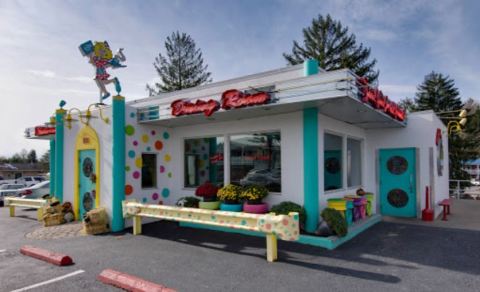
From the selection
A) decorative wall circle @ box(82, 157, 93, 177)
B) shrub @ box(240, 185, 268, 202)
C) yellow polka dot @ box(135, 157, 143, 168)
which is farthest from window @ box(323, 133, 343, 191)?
decorative wall circle @ box(82, 157, 93, 177)

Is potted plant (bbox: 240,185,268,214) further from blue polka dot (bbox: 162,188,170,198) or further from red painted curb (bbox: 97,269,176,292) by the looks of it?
red painted curb (bbox: 97,269,176,292)

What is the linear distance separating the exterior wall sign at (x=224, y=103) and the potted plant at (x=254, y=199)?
7.03 feet

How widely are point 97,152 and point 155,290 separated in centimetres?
584

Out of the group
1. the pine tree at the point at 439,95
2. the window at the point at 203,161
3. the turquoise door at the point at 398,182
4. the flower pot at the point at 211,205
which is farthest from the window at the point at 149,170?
the pine tree at the point at 439,95

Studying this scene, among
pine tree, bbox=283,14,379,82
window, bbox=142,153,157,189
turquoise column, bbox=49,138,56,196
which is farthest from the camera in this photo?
pine tree, bbox=283,14,379,82

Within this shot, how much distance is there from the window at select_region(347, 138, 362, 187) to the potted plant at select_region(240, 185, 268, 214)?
125 inches

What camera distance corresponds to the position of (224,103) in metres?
7.01

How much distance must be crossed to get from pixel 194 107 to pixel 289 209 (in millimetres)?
3399

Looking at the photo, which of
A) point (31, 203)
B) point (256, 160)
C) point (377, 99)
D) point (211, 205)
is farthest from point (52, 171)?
point (377, 99)

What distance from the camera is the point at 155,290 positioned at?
4070 mm

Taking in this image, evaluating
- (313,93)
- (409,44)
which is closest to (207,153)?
(313,93)

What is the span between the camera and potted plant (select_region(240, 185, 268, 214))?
292 inches

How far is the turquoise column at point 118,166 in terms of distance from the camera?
27.1 ft

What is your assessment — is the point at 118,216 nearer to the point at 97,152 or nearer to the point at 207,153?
the point at 97,152
